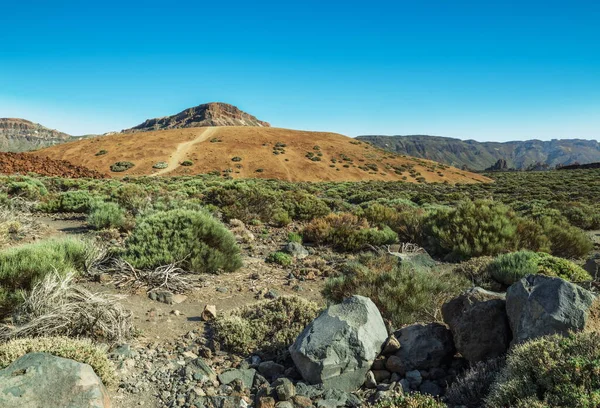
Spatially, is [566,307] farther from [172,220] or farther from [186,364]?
[172,220]

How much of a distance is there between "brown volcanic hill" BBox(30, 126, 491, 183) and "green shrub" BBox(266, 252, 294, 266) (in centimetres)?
4094

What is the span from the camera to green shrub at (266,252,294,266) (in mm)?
8453

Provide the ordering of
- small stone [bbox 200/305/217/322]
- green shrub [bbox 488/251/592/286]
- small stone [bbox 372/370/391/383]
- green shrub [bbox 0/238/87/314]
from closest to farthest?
small stone [bbox 372/370/391/383], green shrub [bbox 0/238/87/314], small stone [bbox 200/305/217/322], green shrub [bbox 488/251/592/286]

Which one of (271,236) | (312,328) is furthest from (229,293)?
(271,236)

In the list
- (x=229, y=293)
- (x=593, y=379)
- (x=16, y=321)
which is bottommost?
(x=229, y=293)

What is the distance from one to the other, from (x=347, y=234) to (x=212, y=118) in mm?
166492

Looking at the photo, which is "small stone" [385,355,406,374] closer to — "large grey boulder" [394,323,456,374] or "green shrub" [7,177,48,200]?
"large grey boulder" [394,323,456,374]

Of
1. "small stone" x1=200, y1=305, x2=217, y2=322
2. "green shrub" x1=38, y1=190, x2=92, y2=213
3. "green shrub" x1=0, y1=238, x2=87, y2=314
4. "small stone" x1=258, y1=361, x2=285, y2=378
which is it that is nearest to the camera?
"small stone" x1=258, y1=361, x2=285, y2=378

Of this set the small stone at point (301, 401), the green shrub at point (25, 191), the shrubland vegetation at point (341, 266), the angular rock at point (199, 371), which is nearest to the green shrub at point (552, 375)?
the shrubland vegetation at point (341, 266)

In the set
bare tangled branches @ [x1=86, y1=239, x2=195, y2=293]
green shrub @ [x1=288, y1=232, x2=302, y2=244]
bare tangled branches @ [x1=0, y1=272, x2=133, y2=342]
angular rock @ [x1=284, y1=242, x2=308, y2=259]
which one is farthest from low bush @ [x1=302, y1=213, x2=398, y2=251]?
bare tangled branches @ [x1=0, y1=272, x2=133, y2=342]

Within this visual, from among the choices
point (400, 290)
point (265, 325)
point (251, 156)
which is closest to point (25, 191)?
point (265, 325)

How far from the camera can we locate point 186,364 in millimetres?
4004

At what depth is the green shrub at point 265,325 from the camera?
4441 millimetres

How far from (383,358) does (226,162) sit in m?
51.9
